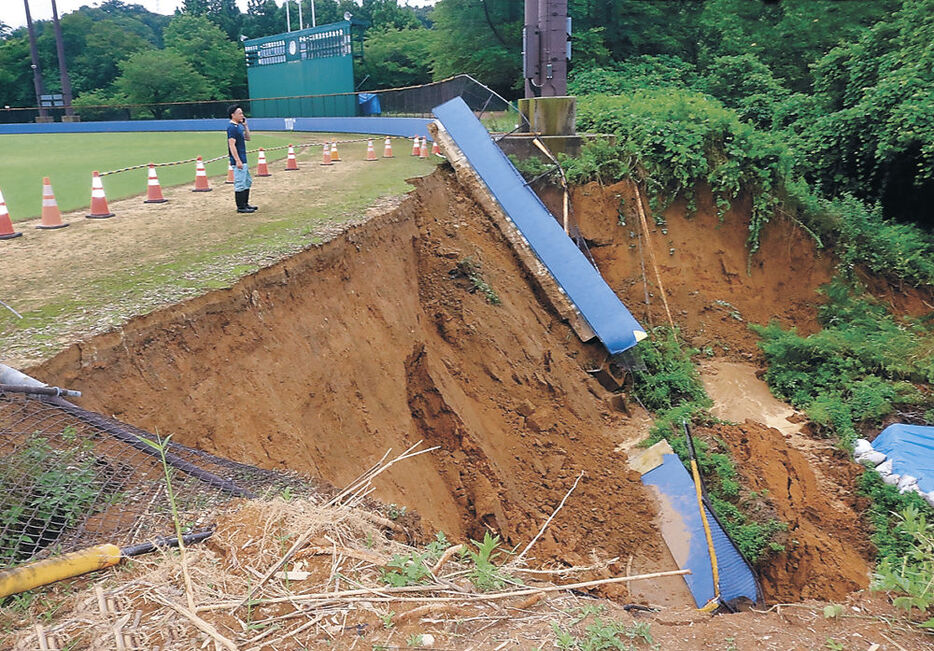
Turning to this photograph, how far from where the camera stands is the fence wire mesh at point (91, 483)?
108 inches

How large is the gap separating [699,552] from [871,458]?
2581 millimetres

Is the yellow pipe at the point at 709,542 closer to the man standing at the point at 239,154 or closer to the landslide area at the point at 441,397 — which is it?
the landslide area at the point at 441,397

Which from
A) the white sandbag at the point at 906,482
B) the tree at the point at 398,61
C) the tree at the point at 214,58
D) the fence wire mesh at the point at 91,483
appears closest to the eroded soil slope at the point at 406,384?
the fence wire mesh at the point at 91,483

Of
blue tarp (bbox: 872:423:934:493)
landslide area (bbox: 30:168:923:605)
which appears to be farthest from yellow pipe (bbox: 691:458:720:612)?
blue tarp (bbox: 872:423:934:493)

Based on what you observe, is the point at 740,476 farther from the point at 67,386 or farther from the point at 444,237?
the point at 67,386

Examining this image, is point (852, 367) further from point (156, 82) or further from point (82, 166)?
point (156, 82)

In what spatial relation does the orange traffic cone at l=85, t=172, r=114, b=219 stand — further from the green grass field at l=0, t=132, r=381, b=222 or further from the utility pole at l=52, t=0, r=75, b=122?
the utility pole at l=52, t=0, r=75, b=122

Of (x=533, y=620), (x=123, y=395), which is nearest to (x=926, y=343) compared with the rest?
(x=533, y=620)

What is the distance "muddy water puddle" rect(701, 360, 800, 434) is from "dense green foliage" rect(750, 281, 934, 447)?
0.21 meters

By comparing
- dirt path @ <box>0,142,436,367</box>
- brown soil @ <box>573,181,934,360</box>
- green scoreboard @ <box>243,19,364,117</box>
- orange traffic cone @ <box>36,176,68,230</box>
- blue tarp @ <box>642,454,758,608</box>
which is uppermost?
green scoreboard @ <box>243,19,364,117</box>

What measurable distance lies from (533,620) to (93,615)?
5.37 ft

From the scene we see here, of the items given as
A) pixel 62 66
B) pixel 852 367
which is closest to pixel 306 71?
pixel 62 66

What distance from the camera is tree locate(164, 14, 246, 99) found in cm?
4103

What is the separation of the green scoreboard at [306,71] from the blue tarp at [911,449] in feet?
67.2
